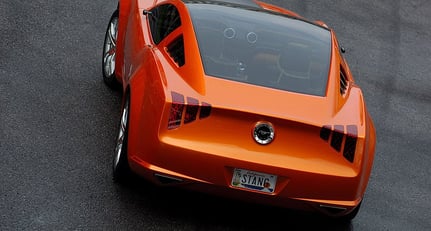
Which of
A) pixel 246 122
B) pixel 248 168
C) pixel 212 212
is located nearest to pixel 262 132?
pixel 246 122

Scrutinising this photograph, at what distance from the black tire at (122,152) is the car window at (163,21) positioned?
624 millimetres

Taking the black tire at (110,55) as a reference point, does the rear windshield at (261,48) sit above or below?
above

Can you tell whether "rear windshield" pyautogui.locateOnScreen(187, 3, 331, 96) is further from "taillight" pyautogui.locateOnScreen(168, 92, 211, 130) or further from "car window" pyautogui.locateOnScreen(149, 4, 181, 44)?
"taillight" pyautogui.locateOnScreen(168, 92, 211, 130)

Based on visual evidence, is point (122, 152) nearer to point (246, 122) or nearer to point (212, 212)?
point (212, 212)

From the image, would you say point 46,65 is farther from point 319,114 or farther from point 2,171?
point 319,114

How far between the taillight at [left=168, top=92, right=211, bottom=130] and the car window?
4.18 ft

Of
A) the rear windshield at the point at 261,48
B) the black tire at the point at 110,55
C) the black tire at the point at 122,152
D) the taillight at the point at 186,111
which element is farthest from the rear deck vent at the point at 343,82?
the black tire at the point at 110,55

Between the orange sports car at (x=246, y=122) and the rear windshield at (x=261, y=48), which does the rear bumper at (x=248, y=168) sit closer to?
the orange sports car at (x=246, y=122)

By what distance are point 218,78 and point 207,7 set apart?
124cm

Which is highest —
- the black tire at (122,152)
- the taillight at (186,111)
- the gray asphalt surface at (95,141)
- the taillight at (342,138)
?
the taillight at (186,111)

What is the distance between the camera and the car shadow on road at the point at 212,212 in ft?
24.2

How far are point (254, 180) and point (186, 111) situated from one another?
25.8 inches

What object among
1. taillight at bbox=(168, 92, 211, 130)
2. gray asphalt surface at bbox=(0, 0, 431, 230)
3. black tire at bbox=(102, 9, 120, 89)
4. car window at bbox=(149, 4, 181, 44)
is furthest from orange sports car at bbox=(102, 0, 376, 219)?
black tire at bbox=(102, 9, 120, 89)

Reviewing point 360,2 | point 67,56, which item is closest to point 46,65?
point 67,56
